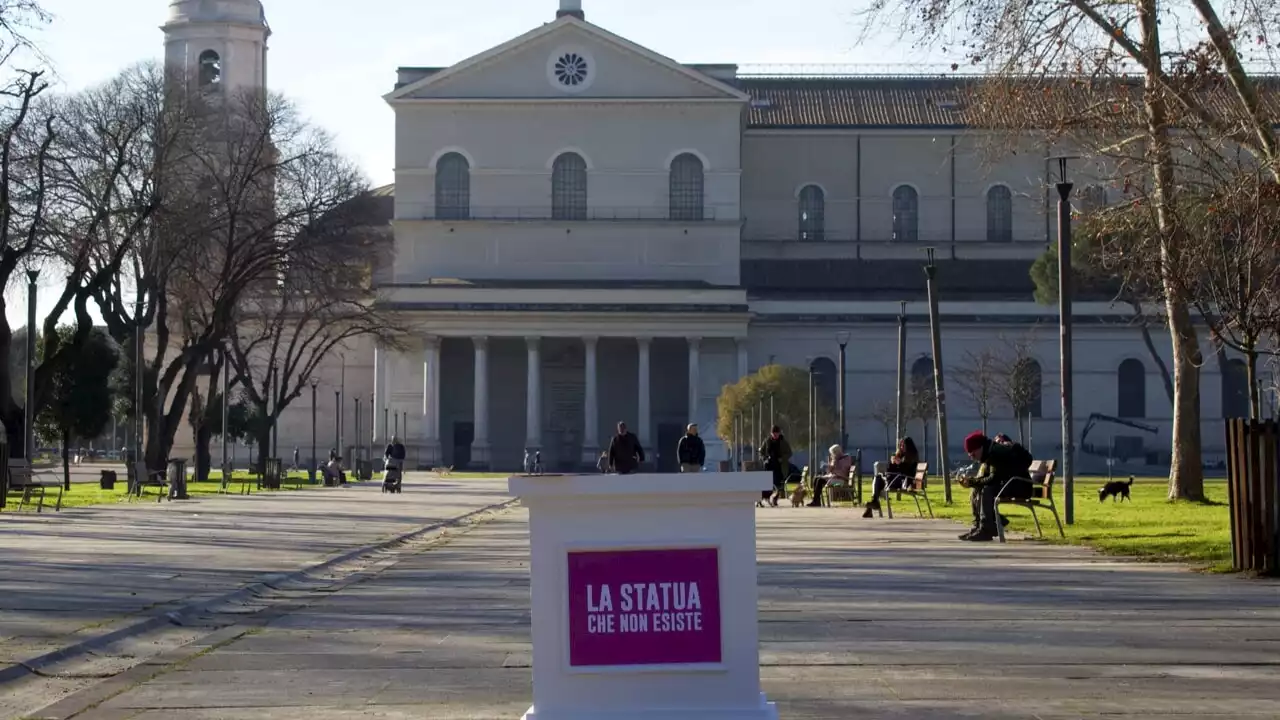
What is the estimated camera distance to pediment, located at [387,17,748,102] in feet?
276

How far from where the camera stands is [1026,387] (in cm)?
7881

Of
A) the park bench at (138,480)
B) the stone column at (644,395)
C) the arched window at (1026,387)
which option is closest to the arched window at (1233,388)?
the arched window at (1026,387)

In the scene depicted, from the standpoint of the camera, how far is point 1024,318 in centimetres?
8431

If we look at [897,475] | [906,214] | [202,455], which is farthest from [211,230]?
[906,214]

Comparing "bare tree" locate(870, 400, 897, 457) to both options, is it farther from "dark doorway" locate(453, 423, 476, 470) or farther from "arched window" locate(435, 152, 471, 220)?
"arched window" locate(435, 152, 471, 220)

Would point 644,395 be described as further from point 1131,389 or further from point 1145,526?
point 1145,526

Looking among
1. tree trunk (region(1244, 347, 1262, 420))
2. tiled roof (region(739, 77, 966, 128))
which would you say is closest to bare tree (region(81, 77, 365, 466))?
tree trunk (region(1244, 347, 1262, 420))

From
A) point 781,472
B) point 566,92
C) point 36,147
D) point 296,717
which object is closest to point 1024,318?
point 566,92

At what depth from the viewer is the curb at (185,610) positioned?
1062 centimetres

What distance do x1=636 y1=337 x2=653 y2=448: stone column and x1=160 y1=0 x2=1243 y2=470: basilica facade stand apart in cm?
13

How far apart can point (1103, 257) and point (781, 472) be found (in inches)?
535

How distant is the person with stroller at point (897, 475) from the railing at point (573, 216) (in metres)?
49.8

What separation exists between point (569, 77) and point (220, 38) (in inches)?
634

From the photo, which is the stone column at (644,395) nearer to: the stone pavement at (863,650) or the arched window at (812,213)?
the arched window at (812,213)
